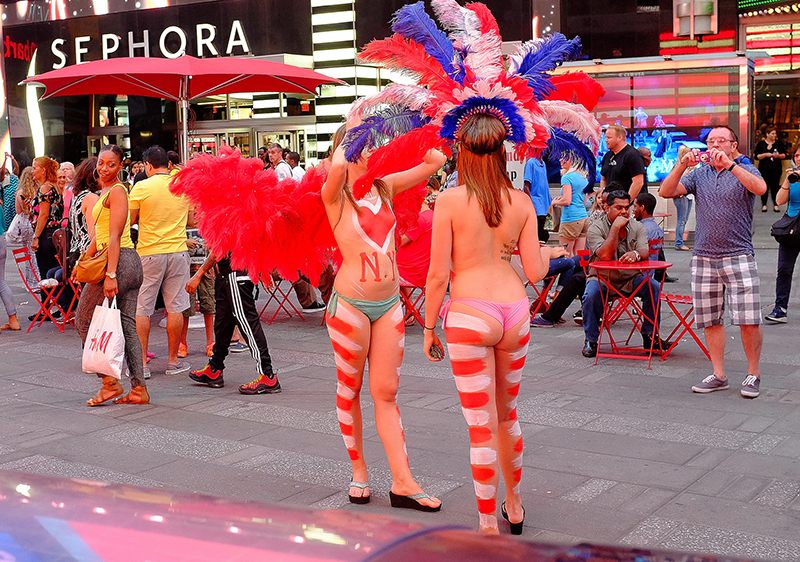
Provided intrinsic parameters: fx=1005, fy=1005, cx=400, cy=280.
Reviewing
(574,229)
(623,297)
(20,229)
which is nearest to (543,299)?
(574,229)

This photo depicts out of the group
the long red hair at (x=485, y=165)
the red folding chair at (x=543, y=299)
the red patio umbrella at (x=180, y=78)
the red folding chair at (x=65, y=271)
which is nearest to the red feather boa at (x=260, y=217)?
the long red hair at (x=485, y=165)

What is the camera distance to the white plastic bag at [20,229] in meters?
12.0

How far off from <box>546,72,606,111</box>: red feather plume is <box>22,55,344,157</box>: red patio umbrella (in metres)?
6.97

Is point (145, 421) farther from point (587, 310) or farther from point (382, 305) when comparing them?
point (587, 310)

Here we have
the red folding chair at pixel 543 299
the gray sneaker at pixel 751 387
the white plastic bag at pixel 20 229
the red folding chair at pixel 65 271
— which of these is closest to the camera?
the gray sneaker at pixel 751 387

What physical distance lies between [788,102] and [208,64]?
55.4 feet

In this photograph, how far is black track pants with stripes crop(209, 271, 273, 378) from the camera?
292 inches

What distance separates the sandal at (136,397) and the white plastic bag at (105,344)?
0.78ft

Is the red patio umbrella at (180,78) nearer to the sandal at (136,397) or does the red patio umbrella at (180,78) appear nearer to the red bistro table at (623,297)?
the sandal at (136,397)

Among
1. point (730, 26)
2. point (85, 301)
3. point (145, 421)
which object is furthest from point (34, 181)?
point (730, 26)

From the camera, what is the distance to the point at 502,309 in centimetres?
425

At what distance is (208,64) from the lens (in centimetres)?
1159

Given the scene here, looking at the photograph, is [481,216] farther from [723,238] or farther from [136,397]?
[136,397]

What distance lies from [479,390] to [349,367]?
0.86 meters
